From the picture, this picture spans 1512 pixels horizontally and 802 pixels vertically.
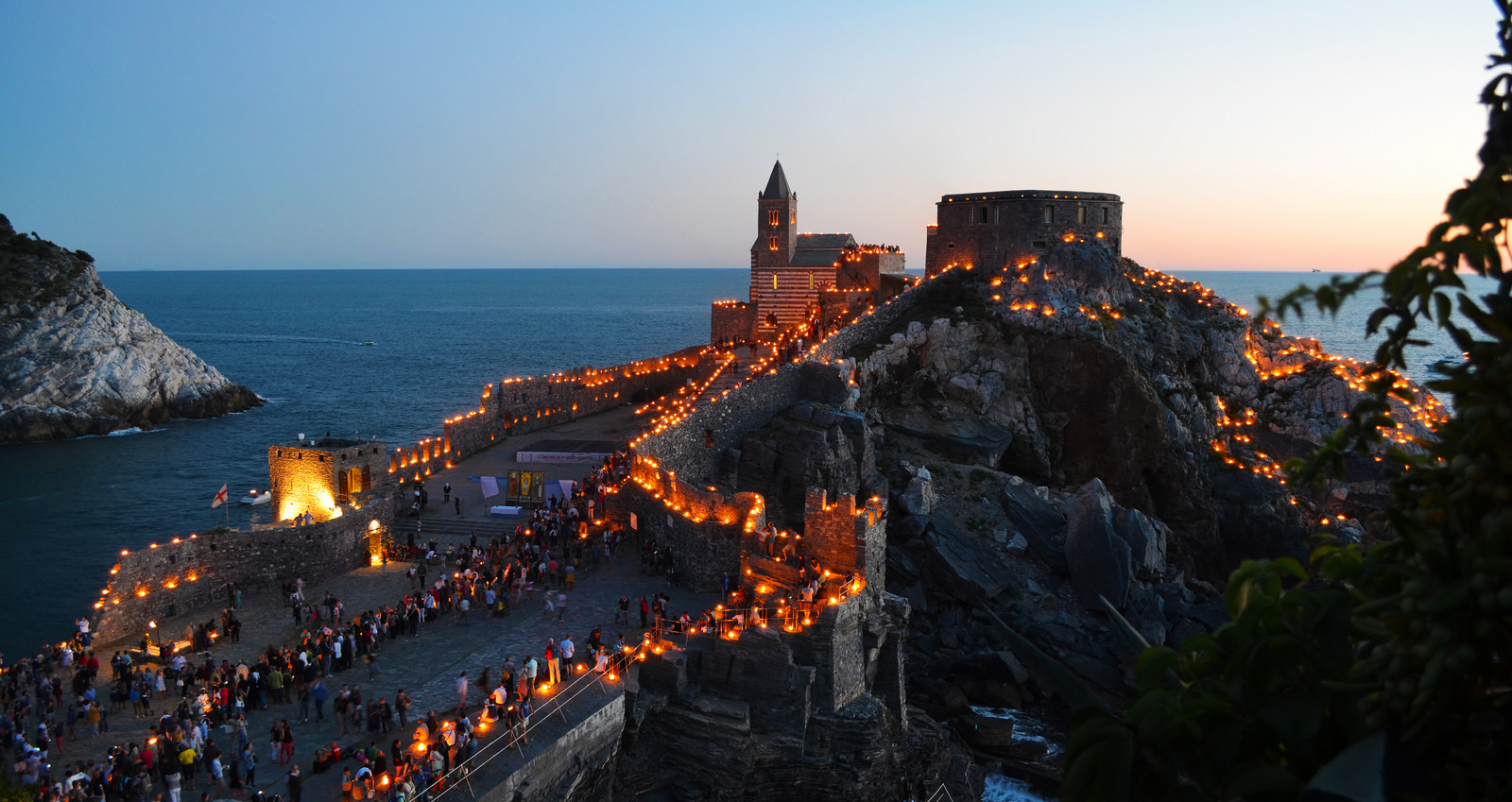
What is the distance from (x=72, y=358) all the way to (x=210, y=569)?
6135 cm

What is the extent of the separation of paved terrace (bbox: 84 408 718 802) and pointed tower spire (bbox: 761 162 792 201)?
1460 inches

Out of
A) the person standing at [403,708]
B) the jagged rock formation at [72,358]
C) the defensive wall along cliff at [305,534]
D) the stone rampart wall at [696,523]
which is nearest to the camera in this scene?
the person standing at [403,708]

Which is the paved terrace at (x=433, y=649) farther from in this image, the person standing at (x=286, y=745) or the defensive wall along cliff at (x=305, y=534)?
the defensive wall along cliff at (x=305, y=534)

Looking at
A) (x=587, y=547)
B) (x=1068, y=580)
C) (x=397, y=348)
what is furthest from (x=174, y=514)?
(x=397, y=348)

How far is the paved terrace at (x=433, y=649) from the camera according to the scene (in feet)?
66.5

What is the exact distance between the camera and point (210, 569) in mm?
29172

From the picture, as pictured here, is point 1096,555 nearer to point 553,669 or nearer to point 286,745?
point 553,669

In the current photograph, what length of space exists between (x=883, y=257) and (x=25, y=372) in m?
63.9

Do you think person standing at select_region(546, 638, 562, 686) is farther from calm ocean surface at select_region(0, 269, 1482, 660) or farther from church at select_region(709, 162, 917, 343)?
church at select_region(709, 162, 917, 343)

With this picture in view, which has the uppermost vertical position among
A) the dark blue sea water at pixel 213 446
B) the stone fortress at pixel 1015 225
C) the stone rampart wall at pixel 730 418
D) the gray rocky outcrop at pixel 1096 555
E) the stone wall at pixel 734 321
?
the stone fortress at pixel 1015 225

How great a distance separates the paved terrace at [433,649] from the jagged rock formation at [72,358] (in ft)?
185

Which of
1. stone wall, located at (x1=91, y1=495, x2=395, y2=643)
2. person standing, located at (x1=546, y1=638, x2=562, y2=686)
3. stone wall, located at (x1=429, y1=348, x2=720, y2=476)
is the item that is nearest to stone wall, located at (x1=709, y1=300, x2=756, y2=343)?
stone wall, located at (x1=429, y1=348, x2=720, y2=476)

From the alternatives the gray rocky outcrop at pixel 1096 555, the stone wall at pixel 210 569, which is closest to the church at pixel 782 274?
the gray rocky outcrop at pixel 1096 555

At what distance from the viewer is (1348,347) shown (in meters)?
127
